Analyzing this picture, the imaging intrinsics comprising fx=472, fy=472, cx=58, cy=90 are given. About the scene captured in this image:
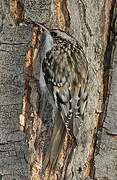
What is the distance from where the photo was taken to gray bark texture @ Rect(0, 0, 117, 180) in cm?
153

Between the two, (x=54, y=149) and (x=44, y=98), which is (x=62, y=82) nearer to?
(x=44, y=98)

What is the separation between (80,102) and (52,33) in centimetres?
31

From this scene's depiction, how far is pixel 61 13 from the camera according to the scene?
5.29ft

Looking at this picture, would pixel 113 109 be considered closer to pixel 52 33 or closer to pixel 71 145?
pixel 71 145

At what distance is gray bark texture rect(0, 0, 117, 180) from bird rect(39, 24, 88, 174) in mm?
29

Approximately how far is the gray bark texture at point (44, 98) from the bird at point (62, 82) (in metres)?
0.03

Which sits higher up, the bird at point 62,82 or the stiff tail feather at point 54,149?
the bird at point 62,82

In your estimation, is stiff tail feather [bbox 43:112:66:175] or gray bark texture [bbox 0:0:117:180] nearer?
gray bark texture [bbox 0:0:117:180]

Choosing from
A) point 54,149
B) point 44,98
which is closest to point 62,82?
point 44,98

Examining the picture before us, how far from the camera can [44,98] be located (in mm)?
1736

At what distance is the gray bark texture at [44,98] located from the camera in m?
1.53

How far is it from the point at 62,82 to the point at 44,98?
167mm

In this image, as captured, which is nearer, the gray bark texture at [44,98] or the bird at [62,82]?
the gray bark texture at [44,98]

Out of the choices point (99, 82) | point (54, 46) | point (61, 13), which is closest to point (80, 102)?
point (99, 82)
